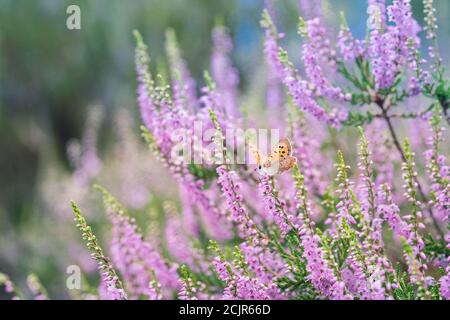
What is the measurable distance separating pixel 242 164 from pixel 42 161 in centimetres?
904

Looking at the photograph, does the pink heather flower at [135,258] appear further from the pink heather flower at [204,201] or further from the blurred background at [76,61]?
the blurred background at [76,61]

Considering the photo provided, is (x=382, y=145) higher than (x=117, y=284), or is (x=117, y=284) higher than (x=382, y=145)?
(x=382, y=145)

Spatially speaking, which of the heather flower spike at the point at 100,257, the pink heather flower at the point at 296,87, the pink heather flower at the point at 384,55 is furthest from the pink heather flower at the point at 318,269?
the pink heather flower at the point at 384,55

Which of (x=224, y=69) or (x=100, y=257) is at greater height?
(x=224, y=69)

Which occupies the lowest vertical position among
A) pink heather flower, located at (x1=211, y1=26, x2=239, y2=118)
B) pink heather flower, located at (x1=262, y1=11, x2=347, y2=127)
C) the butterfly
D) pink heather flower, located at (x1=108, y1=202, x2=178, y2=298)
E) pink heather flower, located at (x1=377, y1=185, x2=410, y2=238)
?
pink heather flower, located at (x1=108, y1=202, x2=178, y2=298)

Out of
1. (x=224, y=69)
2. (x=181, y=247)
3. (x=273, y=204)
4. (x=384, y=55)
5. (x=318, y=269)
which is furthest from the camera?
(x=224, y=69)

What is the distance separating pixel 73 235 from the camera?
24.3 feet

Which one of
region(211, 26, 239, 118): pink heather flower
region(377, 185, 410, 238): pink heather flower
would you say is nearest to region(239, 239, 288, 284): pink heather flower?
region(377, 185, 410, 238): pink heather flower

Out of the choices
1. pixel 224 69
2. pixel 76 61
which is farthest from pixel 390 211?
pixel 76 61

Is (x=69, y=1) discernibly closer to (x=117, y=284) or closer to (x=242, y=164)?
(x=242, y=164)

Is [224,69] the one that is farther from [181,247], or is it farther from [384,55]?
[384,55]

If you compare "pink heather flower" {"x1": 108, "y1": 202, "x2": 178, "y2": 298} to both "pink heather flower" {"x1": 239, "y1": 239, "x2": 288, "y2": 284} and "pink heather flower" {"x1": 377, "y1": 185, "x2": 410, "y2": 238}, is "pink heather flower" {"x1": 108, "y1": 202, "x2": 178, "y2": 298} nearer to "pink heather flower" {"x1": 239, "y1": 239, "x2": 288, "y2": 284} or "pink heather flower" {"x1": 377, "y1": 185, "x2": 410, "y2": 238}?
"pink heather flower" {"x1": 239, "y1": 239, "x2": 288, "y2": 284}

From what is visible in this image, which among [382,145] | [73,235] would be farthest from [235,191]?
[73,235]

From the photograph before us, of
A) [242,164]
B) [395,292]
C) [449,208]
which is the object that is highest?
[242,164]
